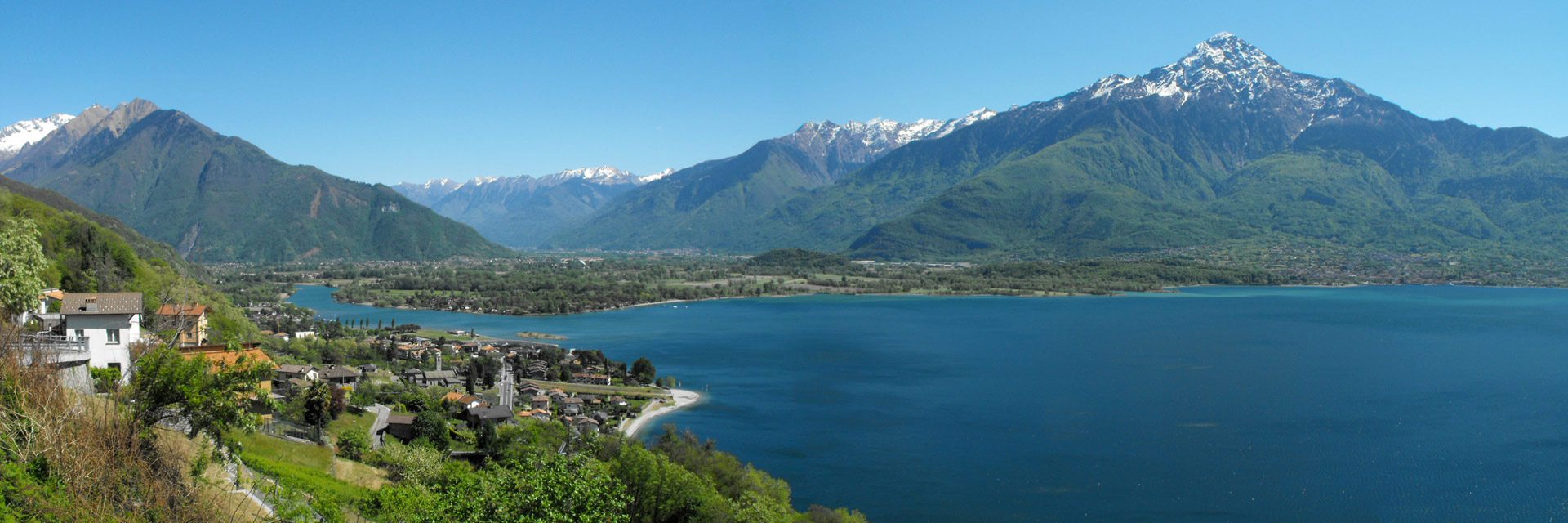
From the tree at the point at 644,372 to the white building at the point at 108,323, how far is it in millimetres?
25371

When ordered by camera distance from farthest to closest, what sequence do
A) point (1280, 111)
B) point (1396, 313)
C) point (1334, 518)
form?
1. point (1280, 111)
2. point (1396, 313)
3. point (1334, 518)

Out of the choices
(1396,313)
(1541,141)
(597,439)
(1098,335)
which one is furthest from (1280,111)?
(597,439)

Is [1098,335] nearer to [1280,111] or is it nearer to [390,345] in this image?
[390,345]

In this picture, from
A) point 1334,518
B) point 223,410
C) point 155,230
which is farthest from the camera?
point 155,230

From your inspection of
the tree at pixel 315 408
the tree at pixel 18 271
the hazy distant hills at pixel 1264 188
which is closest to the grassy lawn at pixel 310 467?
the tree at pixel 315 408

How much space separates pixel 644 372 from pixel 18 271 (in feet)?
95.3

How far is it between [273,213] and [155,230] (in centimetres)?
1813

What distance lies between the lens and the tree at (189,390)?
860cm

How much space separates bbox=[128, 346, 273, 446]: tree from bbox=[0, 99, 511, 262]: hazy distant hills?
516 ft

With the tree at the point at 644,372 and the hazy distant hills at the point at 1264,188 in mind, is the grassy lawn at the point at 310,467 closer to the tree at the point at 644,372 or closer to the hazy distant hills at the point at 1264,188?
the tree at the point at 644,372

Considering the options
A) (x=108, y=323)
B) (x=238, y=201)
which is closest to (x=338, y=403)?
(x=108, y=323)

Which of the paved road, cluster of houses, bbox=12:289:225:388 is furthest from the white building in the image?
the paved road

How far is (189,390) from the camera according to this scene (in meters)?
8.62

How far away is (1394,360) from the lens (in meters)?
45.9
